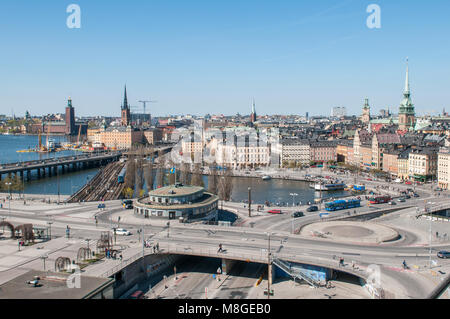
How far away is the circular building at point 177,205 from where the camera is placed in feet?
119

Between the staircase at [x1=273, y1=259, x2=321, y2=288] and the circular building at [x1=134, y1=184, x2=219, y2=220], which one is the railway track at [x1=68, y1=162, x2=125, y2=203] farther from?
the staircase at [x1=273, y1=259, x2=321, y2=288]

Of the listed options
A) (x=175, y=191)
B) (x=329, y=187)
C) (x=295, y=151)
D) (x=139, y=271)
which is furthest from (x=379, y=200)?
(x=295, y=151)

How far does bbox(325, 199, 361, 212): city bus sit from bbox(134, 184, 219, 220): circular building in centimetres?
1304

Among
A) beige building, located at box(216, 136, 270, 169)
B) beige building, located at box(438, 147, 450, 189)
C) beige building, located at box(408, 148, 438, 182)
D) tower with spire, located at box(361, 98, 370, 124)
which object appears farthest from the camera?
tower with spire, located at box(361, 98, 370, 124)

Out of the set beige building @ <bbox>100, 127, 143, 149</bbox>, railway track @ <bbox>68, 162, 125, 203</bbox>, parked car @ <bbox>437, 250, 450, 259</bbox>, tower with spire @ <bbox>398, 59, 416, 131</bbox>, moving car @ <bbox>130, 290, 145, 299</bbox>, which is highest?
tower with spire @ <bbox>398, 59, 416, 131</bbox>

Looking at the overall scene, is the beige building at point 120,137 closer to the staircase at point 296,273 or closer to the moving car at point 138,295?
the moving car at point 138,295

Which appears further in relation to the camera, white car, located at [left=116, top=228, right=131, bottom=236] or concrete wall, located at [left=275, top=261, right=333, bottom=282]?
white car, located at [left=116, top=228, right=131, bottom=236]

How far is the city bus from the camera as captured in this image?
1764 inches

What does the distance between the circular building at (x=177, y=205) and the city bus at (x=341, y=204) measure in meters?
13.0

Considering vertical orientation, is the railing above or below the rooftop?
below

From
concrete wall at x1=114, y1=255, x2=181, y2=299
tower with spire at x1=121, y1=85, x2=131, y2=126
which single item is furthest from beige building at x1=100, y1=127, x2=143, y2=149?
concrete wall at x1=114, y1=255, x2=181, y2=299

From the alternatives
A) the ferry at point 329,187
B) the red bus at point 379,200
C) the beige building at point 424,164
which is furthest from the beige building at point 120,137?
the red bus at point 379,200
